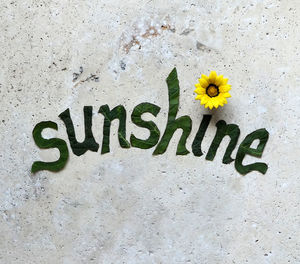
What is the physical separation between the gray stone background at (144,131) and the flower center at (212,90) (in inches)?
3.1

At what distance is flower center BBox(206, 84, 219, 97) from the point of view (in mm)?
1384

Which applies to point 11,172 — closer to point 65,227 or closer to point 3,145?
point 3,145

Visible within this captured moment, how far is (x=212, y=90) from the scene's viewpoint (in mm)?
1387

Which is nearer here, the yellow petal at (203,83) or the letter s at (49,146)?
the yellow petal at (203,83)

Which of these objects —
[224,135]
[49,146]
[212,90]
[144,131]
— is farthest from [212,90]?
[49,146]

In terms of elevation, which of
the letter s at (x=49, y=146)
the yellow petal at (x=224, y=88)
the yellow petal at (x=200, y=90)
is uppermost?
the yellow petal at (x=224, y=88)

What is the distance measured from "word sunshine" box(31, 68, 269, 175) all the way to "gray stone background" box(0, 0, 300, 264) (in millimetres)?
19

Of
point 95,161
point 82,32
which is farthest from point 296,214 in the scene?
point 82,32

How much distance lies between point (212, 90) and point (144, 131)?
26 centimetres

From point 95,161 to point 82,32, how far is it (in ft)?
1.43

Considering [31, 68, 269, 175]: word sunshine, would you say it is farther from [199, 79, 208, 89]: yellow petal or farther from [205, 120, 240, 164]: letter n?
[199, 79, 208, 89]: yellow petal

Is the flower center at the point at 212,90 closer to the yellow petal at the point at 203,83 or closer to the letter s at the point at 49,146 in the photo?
the yellow petal at the point at 203,83

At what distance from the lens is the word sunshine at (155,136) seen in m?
1.44

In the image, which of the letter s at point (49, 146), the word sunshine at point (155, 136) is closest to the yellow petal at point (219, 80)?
the word sunshine at point (155, 136)
